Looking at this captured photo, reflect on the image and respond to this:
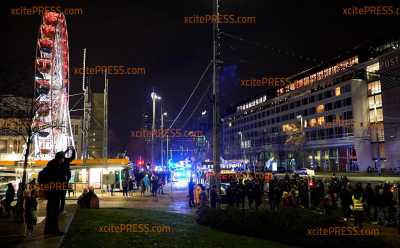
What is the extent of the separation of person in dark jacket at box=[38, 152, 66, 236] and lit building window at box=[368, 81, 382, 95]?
268ft

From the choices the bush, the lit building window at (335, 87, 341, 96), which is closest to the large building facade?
the lit building window at (335, 87, 341, 96)

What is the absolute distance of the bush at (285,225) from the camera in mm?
11609

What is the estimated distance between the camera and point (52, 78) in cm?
4394

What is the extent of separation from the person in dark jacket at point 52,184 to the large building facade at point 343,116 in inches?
2591

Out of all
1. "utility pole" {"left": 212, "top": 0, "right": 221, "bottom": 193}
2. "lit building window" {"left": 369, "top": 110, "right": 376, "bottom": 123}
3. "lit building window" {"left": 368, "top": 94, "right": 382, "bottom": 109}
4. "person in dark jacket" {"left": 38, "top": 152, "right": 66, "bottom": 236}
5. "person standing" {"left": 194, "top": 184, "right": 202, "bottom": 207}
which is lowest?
"person standing" {"left": 194, "top": 184, "right": 202, "bottom": 207}

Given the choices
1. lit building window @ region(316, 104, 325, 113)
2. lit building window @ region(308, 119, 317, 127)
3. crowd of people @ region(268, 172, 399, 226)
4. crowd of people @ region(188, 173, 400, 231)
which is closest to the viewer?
crowd of people @ region(268, 172, 399, 226)

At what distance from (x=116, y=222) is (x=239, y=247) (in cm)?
550

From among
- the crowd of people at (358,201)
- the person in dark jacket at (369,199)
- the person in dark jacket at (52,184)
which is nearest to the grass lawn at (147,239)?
the person in dark jacket at (52,184)

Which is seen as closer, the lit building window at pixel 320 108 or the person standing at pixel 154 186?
the person standing at pixel 154 186

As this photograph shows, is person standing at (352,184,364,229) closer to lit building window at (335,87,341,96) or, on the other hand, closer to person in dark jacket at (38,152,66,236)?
person in dark jacket at (38,152,66,236)

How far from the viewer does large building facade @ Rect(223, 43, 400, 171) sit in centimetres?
7753

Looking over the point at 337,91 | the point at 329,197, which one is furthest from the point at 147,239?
the point at 337,91

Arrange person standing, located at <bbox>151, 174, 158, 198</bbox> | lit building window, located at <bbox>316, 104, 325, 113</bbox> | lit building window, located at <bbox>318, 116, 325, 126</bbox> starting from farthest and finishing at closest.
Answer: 1. lit building window, located at <bbox>316, 104, 325, 113</bbox>
2. lit building window, located at <bbox>318, 116, 325, 126</bbox>
3. person standing, located at <bbox>151, 174, 158, 198</bbox>

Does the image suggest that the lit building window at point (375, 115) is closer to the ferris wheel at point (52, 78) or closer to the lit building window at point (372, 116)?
the lit building window at point (372, 116)
